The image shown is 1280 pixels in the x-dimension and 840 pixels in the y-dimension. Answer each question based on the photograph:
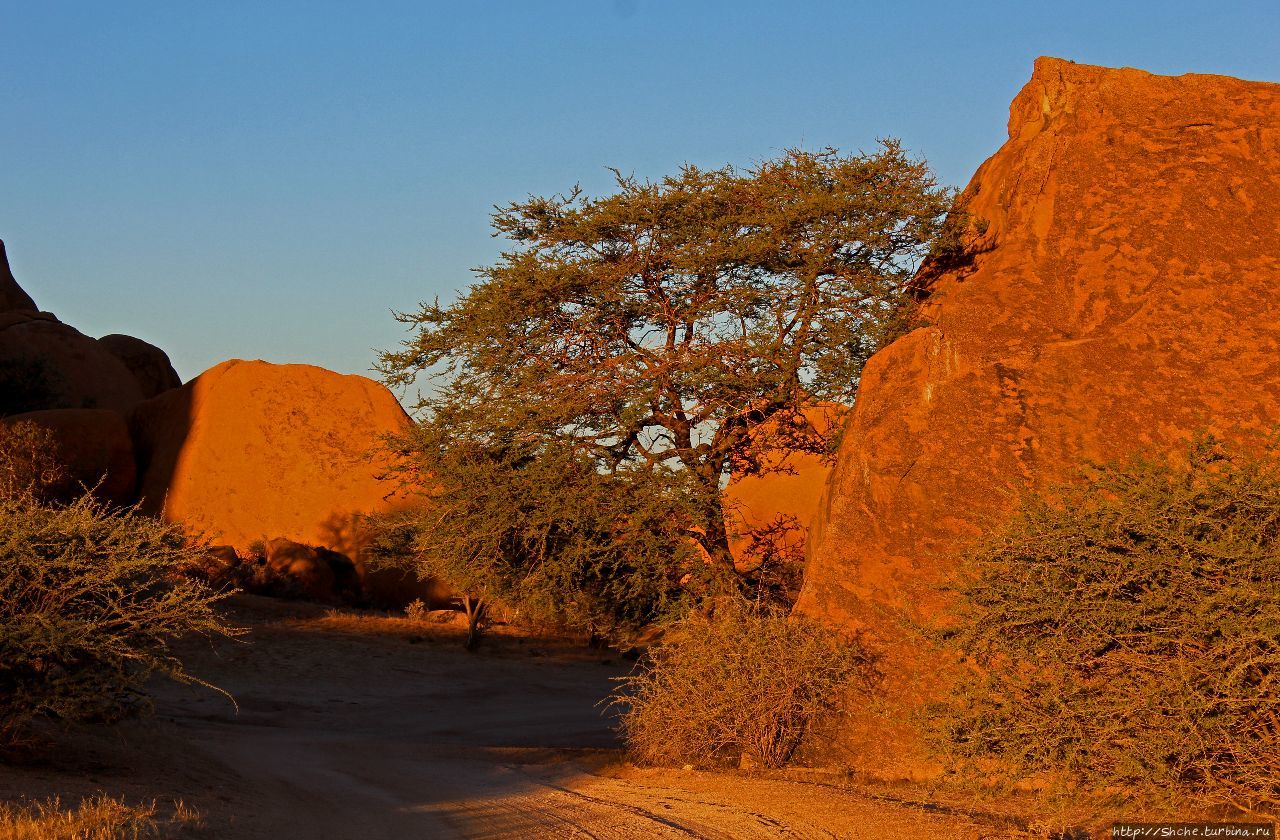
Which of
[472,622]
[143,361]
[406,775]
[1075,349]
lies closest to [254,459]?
[472,622]

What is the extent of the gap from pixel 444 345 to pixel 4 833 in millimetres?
12201

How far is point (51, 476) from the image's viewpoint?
3177 centimetres

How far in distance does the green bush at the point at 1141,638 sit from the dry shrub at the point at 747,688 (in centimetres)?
274

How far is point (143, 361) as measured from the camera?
169 feet

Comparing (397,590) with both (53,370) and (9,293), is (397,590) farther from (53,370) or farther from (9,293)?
(9,293)

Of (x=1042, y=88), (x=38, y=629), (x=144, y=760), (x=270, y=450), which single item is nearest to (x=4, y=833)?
(x=38, y=629)

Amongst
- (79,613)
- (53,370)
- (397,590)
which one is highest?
(53,370)

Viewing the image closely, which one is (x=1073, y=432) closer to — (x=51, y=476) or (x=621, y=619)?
(x=621, y=619)

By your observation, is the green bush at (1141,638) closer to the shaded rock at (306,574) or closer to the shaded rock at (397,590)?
the shaded rock at (306,574)

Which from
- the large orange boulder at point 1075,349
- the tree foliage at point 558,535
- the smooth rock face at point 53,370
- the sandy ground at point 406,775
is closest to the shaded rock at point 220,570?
the sandy ground at point 406,775

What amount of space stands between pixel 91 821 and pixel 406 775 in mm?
5175

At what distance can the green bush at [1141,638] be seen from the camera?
24.0ft

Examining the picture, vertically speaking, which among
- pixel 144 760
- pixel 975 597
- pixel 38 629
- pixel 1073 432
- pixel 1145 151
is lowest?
pixel 144 760

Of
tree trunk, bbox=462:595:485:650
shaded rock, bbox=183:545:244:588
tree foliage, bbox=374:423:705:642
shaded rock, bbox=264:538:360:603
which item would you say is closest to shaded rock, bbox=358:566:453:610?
shaded rock, bbox=264:538:360:603
